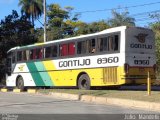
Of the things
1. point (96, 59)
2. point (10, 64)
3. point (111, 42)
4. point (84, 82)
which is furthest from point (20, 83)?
point (111, 42)

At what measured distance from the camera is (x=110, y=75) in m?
22.9

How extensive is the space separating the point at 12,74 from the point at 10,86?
→ 117 centimetres

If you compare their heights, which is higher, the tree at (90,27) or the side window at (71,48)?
the tree at (90,27)

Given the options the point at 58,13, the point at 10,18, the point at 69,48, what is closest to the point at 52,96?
the point at 69,48

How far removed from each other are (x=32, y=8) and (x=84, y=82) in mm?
44836

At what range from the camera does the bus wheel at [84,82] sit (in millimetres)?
24594

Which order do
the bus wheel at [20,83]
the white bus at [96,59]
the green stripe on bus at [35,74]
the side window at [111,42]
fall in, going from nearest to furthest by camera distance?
1. the white bus at [96,59]
2. the side window at [111,42]
3. the green stripe on bus at [35,74]
4. the bus wheel at [20,83]

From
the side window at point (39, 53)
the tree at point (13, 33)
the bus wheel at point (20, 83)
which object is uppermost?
the tree at point (13, 33)

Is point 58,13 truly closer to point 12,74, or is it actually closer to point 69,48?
point 12,74

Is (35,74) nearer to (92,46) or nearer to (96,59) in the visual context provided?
(92,46)

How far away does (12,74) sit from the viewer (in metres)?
31.6

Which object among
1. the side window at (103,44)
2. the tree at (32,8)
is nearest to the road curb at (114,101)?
the side window at (103,44)

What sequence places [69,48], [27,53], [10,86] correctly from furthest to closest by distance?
[10,86]
[27,53]
[69,48]

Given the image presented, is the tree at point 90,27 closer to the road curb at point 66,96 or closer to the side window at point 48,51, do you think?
the side window at point 48,51
